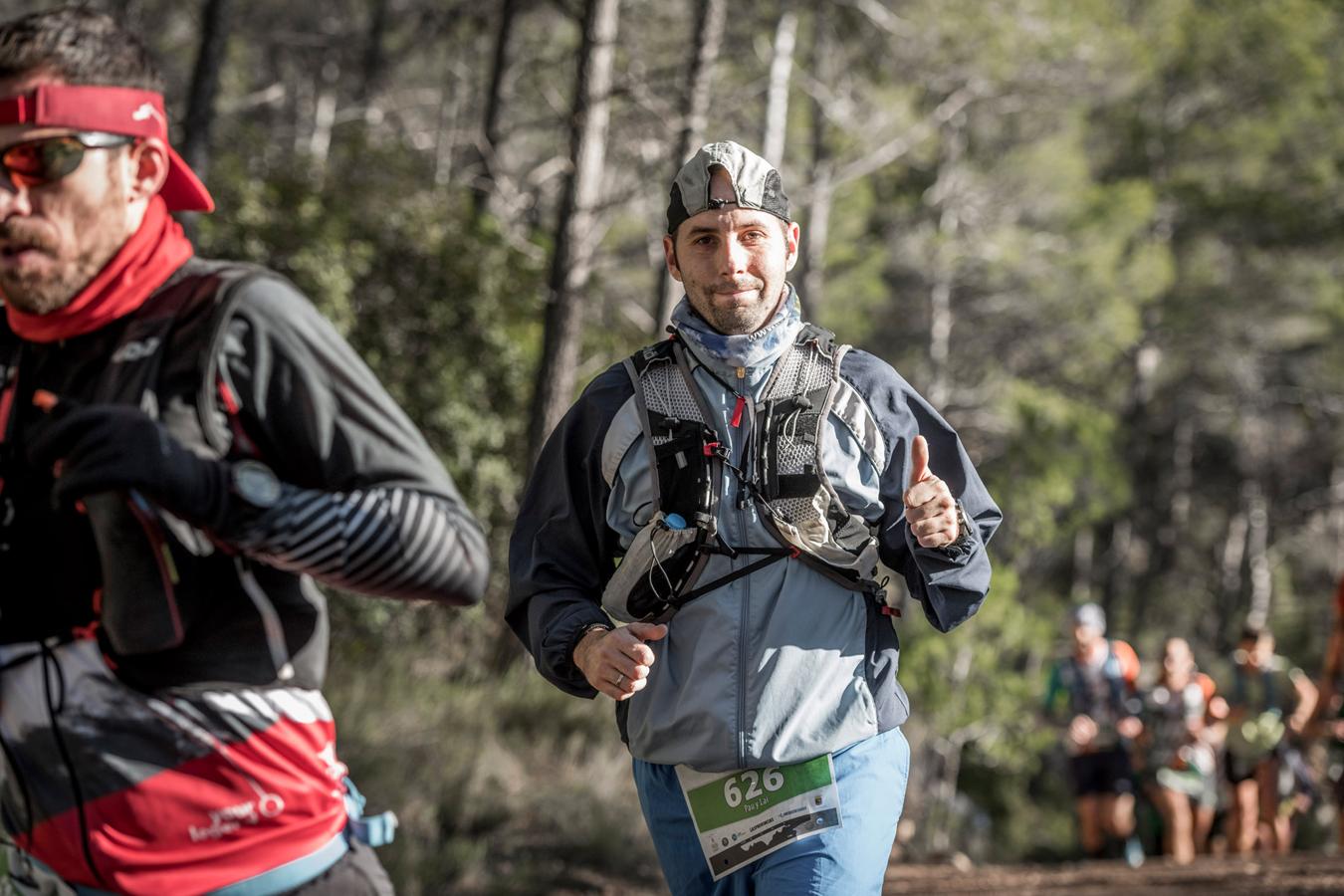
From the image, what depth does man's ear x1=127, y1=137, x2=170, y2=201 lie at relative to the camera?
2238 millimetres

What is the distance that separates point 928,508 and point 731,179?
81cm

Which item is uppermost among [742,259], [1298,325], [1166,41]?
[1166,41]

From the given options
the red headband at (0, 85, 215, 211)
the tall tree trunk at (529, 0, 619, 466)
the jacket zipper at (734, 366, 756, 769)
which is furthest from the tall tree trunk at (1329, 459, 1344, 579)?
the red headband at (0, 85, 215, 211)

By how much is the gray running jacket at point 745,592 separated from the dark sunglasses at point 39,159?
1242 millimetres

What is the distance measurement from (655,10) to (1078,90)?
286 inches

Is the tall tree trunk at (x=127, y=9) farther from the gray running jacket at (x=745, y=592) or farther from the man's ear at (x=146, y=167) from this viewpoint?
the man's ear at (x=146, y=167)

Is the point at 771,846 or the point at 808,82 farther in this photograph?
the point at 808,82

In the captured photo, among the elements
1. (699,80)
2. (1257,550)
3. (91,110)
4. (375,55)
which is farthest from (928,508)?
(1257,550)

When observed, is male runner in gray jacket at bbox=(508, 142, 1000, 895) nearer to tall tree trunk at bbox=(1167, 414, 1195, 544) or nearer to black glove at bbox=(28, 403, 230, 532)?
black glove at bbox=(28, 403, 230, 532)

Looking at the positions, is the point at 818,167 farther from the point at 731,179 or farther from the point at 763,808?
the point at 763,808

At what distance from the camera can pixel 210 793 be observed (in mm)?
2186

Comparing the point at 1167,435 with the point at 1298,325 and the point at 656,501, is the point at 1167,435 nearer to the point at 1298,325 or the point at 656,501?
the point at 1298,325

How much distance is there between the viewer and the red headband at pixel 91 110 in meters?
2.15

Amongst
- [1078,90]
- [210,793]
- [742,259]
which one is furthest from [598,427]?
[1078,90]
